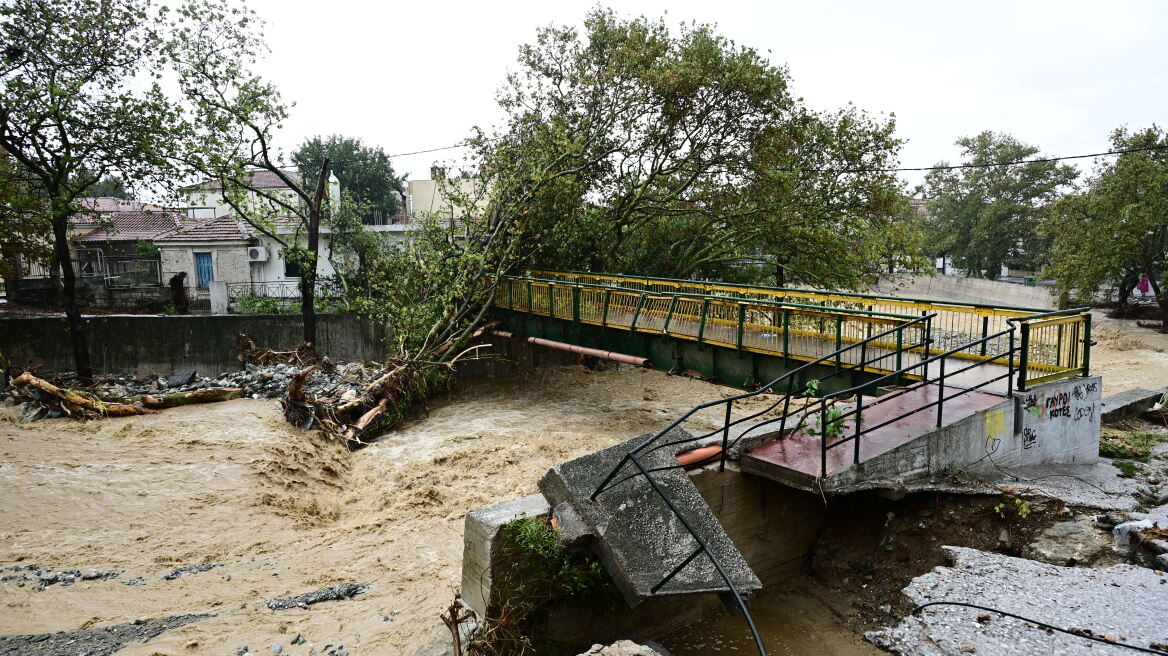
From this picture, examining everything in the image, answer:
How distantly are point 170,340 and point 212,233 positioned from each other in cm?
890

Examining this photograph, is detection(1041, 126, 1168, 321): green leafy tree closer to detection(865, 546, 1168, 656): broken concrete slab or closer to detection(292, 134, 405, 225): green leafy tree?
detection(865, 546, 1168, 656): broken concrete slab

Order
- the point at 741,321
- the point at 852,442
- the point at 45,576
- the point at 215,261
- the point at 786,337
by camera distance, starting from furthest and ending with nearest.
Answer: the point at 215,261, the point at 741,321, the point at 786,337, the point at 45,576, the point at 852,442

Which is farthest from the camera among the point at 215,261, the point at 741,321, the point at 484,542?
the point at 215,261

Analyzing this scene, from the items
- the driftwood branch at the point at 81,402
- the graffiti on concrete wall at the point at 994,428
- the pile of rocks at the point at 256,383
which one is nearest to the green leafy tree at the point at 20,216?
the pile of rocks at the point at 256,383

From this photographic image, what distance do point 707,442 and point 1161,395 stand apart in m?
12.2

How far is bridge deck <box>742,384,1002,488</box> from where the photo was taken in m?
6.75

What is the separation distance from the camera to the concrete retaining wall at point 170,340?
62.4 ft

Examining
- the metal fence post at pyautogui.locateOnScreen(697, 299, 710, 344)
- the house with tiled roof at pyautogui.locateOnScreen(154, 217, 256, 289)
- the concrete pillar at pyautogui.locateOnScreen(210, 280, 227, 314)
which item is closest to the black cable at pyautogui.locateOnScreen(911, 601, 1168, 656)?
the metal fence post at pyautogui.locateOnScreen(697, 299, 710, 344)

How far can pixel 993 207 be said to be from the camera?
42281mm

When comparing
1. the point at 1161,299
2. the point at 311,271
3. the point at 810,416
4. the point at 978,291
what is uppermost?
the point at 311,271

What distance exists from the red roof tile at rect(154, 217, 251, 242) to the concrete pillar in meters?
3.64

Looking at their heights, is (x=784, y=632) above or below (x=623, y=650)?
below

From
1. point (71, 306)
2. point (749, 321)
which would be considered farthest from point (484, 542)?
point (71, 306)

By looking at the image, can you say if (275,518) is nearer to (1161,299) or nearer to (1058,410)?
(1058,410)
